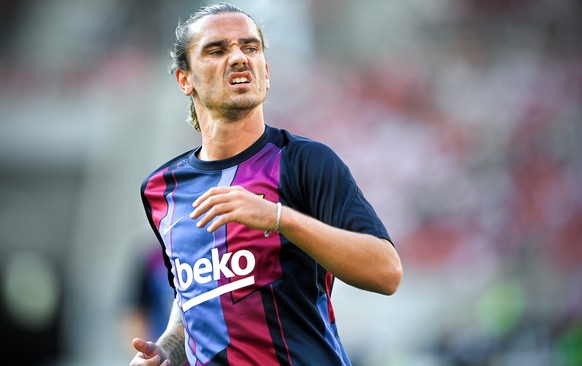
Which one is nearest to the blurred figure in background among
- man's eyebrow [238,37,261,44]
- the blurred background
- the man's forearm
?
the blurred background

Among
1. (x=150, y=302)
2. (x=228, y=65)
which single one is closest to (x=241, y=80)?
(x=228, y=65)

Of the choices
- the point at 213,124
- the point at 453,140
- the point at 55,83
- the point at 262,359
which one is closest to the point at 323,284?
the point at 262,359

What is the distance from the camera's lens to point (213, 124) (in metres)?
3.62

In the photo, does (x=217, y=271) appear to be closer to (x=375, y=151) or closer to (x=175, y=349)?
(x=175, y=349)

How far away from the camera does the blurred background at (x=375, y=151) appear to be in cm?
1136

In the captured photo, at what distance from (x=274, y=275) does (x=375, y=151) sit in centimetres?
896

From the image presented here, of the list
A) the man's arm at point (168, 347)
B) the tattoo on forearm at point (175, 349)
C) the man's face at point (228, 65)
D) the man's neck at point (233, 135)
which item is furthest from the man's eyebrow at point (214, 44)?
the tattoo on forearm at point (175, 349)

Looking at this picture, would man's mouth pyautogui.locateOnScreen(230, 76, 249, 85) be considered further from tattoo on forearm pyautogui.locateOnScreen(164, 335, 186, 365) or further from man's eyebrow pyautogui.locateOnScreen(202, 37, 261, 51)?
tattoo on forearm pyautogui.locateOnScreen(164, 335, 186, 365)

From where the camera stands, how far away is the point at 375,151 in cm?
1207

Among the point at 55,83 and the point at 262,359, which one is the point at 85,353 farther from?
the point at 262,359

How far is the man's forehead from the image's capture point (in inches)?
141

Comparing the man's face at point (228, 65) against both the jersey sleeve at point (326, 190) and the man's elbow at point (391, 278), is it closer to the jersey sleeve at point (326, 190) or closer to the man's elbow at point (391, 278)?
the jersey sleeve at point (326, 190)

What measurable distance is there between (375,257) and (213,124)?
102 cm

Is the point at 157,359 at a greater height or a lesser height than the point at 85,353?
greater
